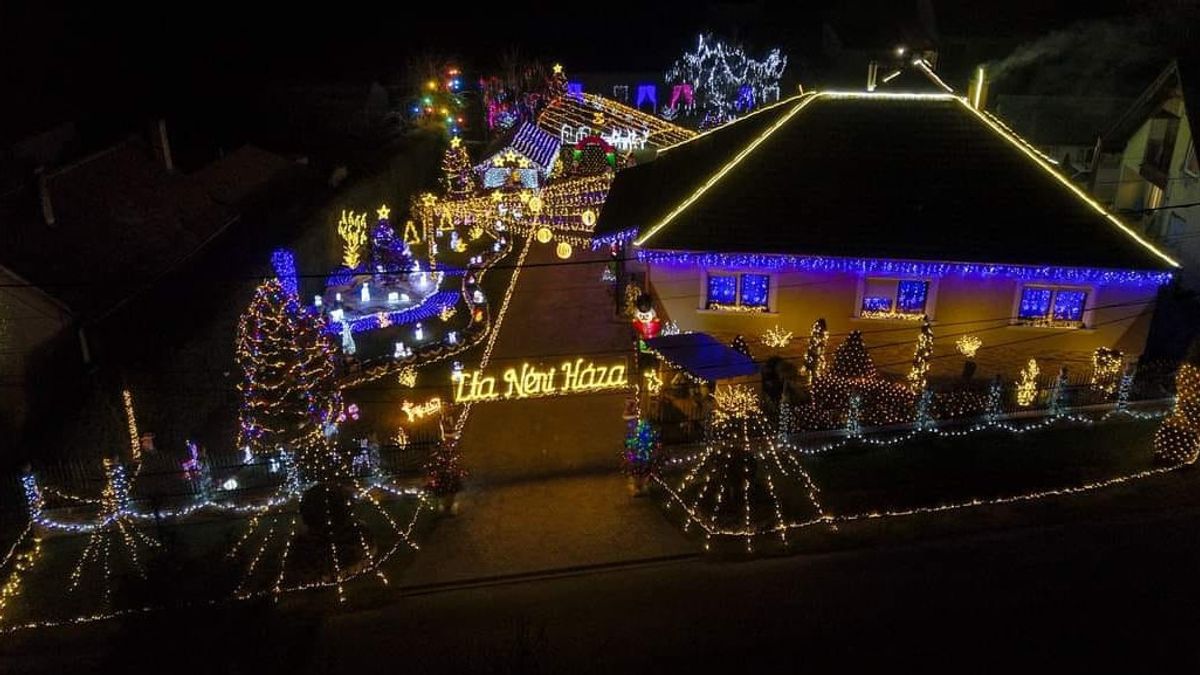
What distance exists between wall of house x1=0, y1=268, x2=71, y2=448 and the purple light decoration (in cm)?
3600

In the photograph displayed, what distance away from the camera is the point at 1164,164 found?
2730 cm

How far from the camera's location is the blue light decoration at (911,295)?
64.2ft

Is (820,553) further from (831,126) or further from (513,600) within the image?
(831,126)

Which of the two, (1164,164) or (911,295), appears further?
(1164,164)

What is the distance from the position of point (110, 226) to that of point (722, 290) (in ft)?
46.6

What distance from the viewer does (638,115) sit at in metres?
34.0

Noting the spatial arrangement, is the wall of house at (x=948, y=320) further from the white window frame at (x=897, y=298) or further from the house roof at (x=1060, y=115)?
the house roof at (x=1060, y=115)

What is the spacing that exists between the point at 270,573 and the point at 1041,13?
42.0 m

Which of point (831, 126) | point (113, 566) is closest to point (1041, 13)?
point (831, 126)

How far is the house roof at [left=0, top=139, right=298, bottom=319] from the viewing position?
647 inches

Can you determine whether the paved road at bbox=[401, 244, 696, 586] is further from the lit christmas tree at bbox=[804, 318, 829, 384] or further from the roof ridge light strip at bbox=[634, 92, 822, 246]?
the lit christmas tree at bbox=[804, 318, 829, 384]

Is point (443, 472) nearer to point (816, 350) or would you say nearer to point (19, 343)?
point (19, 343)

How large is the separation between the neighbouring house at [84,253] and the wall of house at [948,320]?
→ 37.9ft

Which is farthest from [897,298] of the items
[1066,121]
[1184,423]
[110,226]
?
[1066,121]
